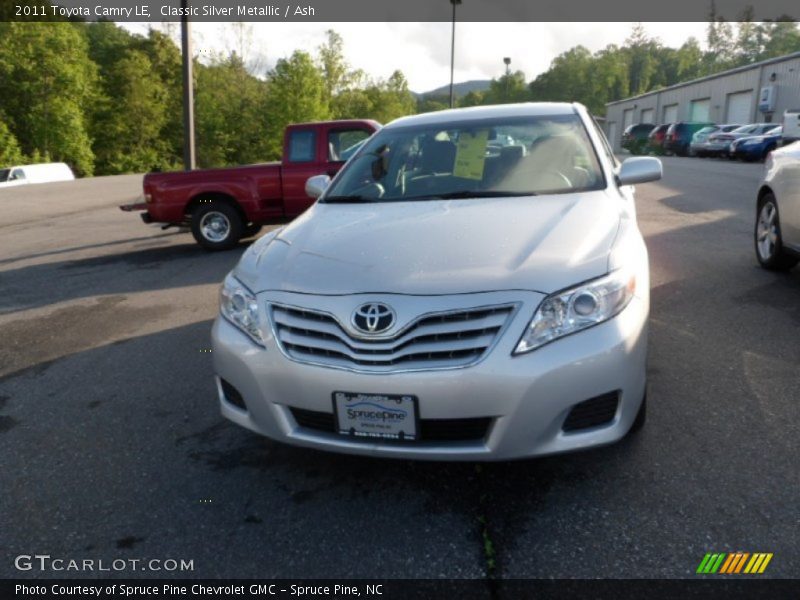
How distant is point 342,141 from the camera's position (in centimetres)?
899

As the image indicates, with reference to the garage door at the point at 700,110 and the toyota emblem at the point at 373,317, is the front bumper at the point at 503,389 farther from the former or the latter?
the garage door at the point at 700,110

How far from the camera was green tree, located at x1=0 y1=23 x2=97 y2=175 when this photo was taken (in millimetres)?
46375

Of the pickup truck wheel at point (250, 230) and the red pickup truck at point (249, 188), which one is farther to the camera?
the pickup truck wheel at point (250, 230)

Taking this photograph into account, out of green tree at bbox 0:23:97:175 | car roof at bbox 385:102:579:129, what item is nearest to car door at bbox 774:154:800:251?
car roof at bbox 385:102:579:129

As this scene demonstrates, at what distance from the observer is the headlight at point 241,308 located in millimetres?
2584

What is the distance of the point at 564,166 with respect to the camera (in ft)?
11.7

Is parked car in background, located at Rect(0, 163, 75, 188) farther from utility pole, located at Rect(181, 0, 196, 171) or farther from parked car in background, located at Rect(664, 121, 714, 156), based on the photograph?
parked car in background, located at Rect(664, 121, 714, 156)

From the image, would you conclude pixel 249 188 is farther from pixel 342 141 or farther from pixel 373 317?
pixel 373 317

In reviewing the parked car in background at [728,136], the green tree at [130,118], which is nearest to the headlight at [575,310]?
the parked car in background at [728,136]

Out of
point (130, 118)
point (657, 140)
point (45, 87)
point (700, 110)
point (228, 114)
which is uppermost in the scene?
point (45, 87)

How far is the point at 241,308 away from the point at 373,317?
27.7 inches

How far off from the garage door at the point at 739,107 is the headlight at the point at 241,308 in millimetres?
41180

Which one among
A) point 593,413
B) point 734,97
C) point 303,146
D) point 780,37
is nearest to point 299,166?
point 303,146

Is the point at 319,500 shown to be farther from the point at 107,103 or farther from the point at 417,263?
the point at 107,103
